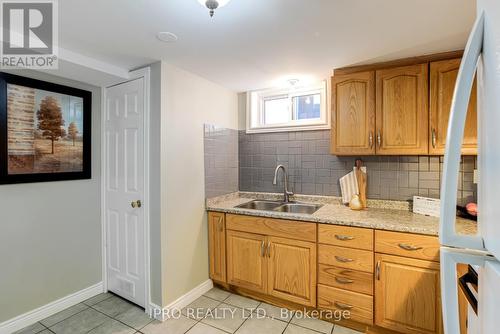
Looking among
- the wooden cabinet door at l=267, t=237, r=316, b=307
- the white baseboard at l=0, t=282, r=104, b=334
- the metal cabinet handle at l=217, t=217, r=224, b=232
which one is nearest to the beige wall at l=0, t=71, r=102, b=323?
the white baseboard at l=0, t=282, r=104, b=334

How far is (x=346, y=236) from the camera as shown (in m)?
1.91

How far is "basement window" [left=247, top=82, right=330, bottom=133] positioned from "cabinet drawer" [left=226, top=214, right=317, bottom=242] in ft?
3.57

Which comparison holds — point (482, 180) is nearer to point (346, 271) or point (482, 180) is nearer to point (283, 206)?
point (346, 271)

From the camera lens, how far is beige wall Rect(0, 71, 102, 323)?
1.88m

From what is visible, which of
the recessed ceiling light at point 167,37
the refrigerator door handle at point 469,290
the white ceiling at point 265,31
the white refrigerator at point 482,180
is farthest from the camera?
the recessed ceiling light at point 167,37

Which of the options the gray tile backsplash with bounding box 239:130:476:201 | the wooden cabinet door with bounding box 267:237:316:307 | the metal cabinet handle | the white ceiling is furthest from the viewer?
the metal cabinet handle

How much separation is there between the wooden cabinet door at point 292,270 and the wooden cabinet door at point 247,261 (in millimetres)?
80

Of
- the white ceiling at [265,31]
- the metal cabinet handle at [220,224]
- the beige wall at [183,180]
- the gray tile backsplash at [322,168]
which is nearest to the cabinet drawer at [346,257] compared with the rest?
the gray tile backsplash at [322,168]

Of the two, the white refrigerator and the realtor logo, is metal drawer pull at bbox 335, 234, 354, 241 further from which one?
the realtor logo

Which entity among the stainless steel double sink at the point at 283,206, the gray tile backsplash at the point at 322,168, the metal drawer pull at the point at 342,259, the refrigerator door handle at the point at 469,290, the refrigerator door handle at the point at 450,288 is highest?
the gray tile backsplash at the point at 322,168

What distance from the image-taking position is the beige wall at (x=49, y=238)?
1878 mm

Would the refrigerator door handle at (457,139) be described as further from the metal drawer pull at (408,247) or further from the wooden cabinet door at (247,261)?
the wooden cabinet door at (247,261)

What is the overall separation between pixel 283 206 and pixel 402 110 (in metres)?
1.39

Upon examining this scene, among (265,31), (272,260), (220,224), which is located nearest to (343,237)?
(272,260)
